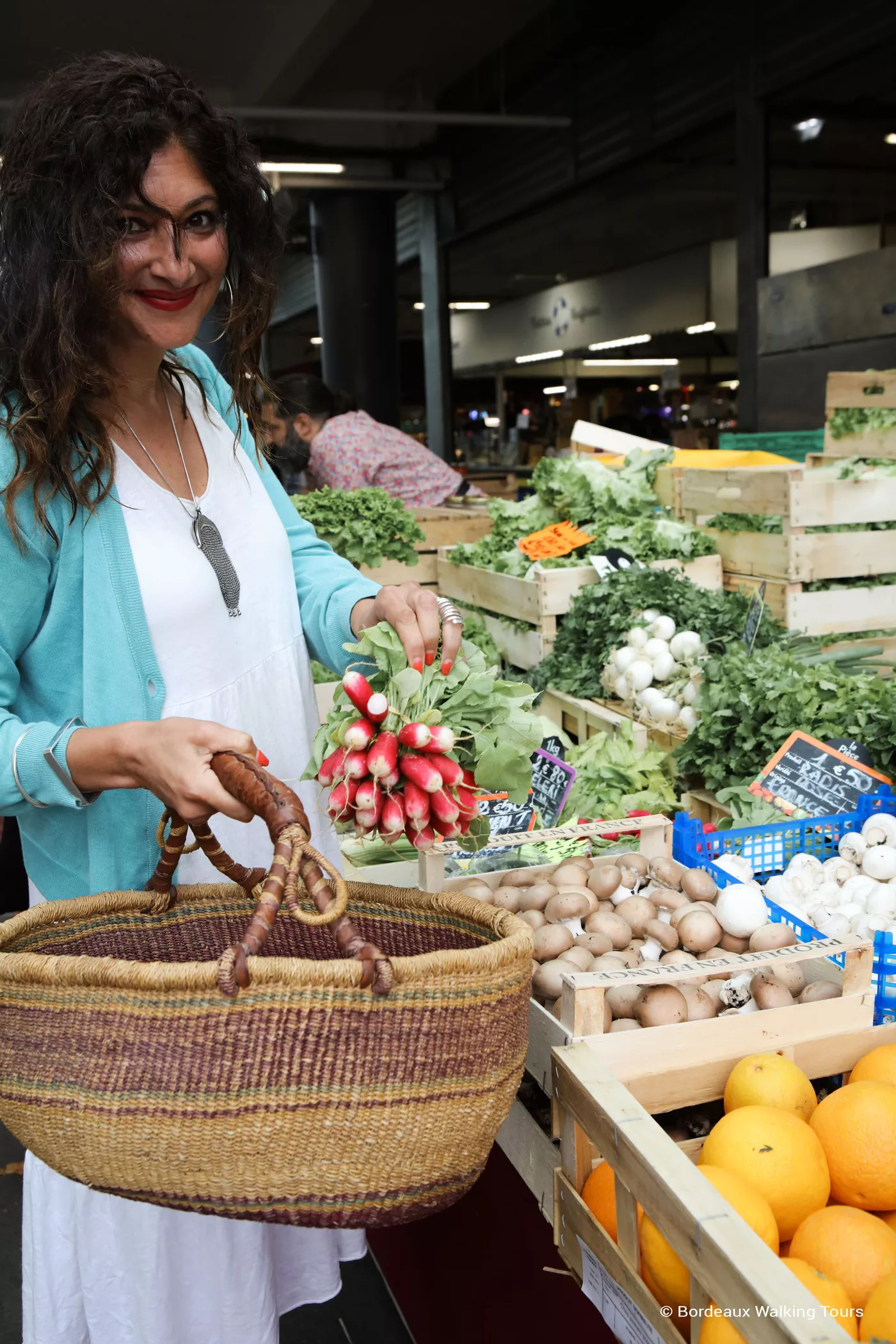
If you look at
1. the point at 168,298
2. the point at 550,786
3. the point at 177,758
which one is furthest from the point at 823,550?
the point at 177,758

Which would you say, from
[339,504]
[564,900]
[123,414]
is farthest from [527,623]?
[123,414]

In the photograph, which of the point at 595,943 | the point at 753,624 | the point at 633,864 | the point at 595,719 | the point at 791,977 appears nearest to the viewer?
the point at 791,977

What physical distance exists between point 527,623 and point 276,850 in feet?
10.2

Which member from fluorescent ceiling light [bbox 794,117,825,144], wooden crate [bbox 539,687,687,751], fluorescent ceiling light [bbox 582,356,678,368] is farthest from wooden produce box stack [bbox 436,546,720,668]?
fluorescent ceiling light [bbox 582,356,678,368]

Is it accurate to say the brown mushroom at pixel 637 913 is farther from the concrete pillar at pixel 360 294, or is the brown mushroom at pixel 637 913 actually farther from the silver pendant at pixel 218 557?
the concrete pillar at pixel 360 294

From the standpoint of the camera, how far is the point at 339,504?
4664 millimetres

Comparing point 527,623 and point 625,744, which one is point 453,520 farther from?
point 625,744

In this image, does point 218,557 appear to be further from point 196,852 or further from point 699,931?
point 699,931

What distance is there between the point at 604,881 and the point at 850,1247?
34.1 inches

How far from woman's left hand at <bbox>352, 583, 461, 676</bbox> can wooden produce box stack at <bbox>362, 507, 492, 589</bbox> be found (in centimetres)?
332

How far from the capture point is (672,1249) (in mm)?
1148

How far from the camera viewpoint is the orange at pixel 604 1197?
136 cm

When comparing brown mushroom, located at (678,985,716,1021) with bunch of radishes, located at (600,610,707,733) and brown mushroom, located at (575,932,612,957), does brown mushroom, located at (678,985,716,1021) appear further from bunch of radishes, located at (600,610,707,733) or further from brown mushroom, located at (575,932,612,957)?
bunch of radishes, located at (600,610,707,733)

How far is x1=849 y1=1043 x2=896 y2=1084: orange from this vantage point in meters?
1.45
